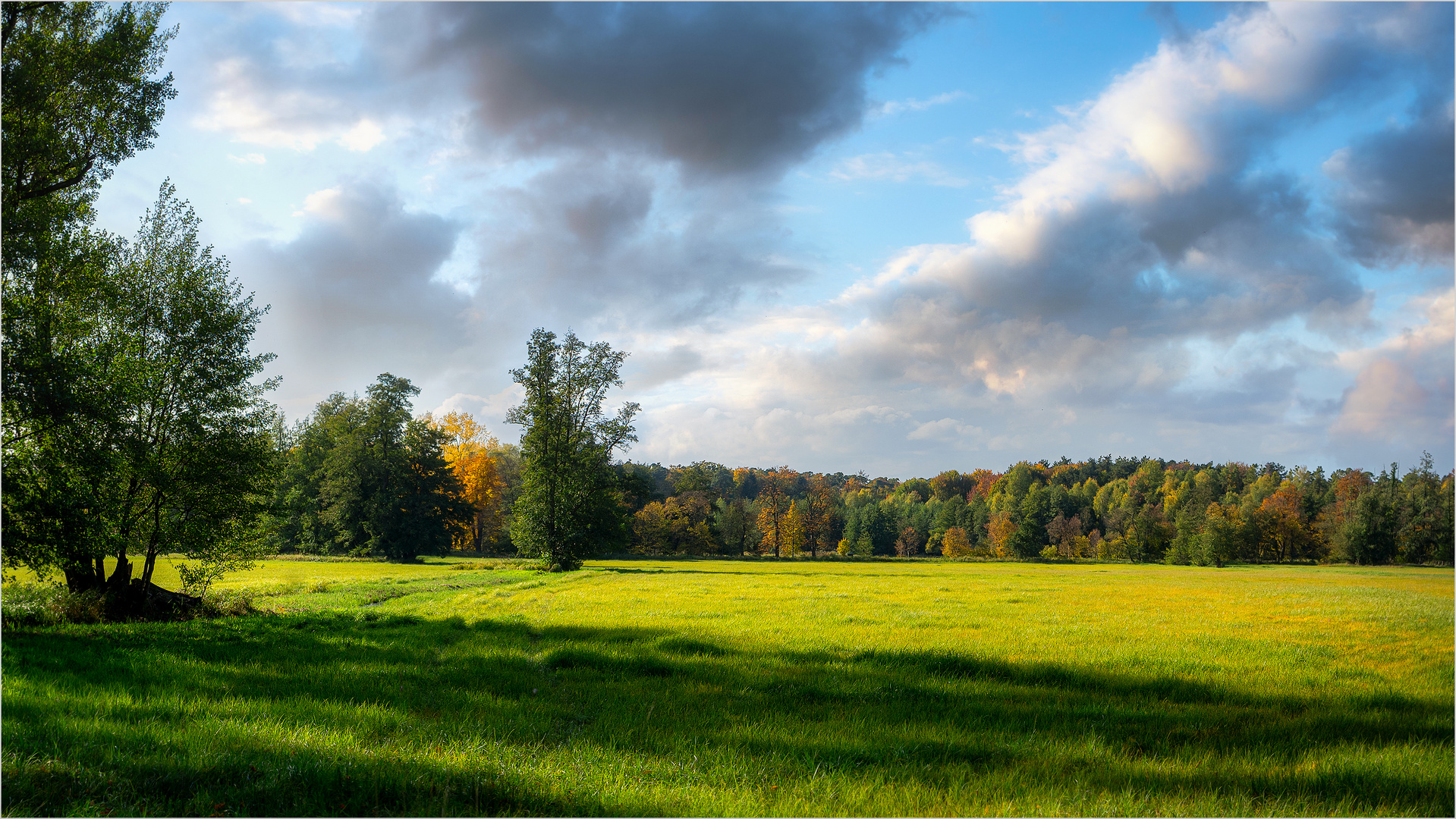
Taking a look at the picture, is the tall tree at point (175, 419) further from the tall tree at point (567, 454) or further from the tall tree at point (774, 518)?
the tall tree at point (774, 518)

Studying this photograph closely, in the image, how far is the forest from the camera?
169 feet

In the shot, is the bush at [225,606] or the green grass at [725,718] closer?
the green grass at [725,718]

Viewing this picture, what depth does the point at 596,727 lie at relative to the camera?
292 inches

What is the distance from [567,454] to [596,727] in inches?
1714

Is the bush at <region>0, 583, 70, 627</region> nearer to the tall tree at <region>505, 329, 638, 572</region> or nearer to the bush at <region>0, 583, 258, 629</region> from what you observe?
the bush at <region>0, 583, 258, 629</region>

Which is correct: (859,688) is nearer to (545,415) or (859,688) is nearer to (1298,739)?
(1298,739)

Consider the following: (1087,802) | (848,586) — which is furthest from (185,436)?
(848,586)

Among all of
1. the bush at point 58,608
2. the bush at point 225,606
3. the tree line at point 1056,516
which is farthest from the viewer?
the tree line at point 1056,516

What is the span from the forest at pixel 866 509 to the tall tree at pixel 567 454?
1.35 m

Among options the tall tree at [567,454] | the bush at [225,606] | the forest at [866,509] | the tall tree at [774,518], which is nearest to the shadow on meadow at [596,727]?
the bush at [225,606]

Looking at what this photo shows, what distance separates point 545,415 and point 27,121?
3760cm

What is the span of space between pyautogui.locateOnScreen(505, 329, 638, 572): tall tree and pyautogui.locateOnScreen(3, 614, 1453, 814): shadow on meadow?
119 ft

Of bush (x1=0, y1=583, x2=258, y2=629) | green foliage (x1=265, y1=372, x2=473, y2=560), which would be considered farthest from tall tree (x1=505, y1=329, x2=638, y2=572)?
bush (x1=0, y1=583, x2=258, y2=629)

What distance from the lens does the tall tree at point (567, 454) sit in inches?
1902
